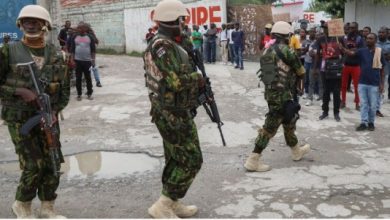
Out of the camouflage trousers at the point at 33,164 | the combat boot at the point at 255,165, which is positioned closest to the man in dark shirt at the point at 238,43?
the combat boot at the point at 255,165

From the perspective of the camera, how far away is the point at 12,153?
632 cm

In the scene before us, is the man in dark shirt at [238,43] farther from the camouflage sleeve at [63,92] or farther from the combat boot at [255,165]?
the camouflage sleeve at [63,92]

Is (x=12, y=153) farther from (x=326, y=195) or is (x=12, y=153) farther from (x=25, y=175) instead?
(x=326, y=195)

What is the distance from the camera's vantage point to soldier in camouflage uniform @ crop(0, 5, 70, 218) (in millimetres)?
3623

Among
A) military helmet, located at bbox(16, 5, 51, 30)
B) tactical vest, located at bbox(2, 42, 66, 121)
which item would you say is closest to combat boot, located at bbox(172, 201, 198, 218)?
tactical vest, located at bbox(2, 42, 66, 121)

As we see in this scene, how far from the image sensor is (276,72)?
5.29 metres

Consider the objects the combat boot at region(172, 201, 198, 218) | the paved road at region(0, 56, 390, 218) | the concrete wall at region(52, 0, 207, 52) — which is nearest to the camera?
the combat boot at region(172, 201, 198, 218)

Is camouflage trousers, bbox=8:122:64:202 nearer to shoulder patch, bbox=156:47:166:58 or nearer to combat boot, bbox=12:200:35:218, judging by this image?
combat boot, bbox=12:200:35:218

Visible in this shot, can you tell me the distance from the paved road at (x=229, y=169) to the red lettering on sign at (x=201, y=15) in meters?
9.32

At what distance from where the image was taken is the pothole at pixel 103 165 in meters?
5.34

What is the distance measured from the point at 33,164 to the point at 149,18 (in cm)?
1705

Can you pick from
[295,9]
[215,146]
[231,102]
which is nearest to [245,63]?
[295,9]

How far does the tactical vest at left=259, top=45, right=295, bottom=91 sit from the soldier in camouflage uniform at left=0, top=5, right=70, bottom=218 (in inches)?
92.8

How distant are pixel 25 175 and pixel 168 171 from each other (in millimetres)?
1107
